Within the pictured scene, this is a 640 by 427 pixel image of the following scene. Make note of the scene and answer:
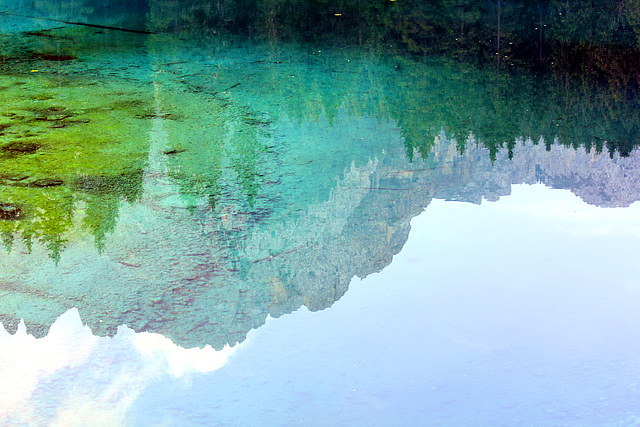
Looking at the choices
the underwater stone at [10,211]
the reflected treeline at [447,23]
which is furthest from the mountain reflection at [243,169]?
the reflected treeline at [447,23]

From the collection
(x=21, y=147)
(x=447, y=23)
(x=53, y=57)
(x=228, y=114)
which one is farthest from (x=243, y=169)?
(x=447, y=23)

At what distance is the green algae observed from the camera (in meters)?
3.18

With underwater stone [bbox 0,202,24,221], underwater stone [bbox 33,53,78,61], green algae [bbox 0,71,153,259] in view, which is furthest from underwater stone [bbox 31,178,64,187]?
underwater stone [bbox 33,53,78,61]

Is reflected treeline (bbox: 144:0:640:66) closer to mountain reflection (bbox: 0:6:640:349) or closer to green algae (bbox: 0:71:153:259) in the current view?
mountain reflection (bbox: 0:6:640:349)

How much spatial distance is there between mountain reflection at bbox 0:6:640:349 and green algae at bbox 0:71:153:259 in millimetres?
14

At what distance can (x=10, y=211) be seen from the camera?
3.26 m

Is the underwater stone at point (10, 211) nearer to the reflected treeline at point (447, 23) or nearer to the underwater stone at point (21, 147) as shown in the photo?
the underwater stone at point (21, 147)

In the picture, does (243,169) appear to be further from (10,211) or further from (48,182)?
(10,211)

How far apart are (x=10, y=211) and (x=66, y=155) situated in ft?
2.45

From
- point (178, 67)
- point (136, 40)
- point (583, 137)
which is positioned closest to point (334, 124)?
Result: point (583, 137)

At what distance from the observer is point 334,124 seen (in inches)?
181

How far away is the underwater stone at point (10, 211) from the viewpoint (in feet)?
10.5

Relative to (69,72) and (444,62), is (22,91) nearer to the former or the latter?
(69,72)

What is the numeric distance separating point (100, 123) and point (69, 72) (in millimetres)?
1577
